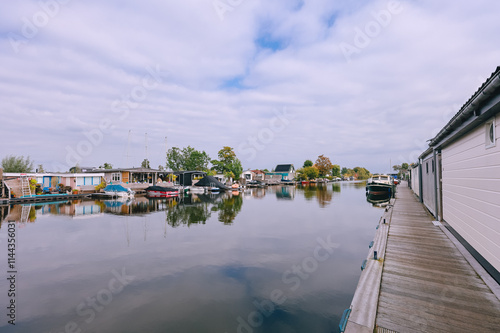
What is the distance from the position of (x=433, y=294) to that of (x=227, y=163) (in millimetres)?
61851

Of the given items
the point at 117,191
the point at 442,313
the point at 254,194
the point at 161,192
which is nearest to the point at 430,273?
the point at 442,313

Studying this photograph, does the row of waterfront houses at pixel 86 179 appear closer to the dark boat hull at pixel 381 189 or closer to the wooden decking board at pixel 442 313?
the dark boat hull at pixel 381 189

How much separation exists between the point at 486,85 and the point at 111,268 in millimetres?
11930

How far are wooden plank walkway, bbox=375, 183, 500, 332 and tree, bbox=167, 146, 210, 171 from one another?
61025 millimetres

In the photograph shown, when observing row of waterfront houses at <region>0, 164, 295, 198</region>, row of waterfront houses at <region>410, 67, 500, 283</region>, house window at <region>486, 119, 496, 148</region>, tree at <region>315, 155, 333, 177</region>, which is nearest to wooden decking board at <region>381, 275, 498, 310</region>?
row of waterfront houses at <region>410, 67, 500, 283</region>

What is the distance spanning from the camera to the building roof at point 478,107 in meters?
4.16

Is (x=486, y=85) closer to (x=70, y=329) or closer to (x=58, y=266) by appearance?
(x=70, y=329)

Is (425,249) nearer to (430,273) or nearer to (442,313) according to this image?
(430,273)

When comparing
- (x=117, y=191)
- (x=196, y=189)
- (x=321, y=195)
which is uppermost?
(x=117, y=191)

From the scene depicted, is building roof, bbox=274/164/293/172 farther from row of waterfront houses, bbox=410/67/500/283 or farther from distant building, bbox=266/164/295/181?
row of waterfront houses, bbox=410/67/500/283

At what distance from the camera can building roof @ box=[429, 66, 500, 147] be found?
4.16 m

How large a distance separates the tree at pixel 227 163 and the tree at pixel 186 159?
3.29m

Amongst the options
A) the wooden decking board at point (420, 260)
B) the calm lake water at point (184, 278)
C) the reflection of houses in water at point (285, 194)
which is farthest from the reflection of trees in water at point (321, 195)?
the wooden decking board at point (420, 260)

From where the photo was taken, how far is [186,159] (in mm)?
66000
